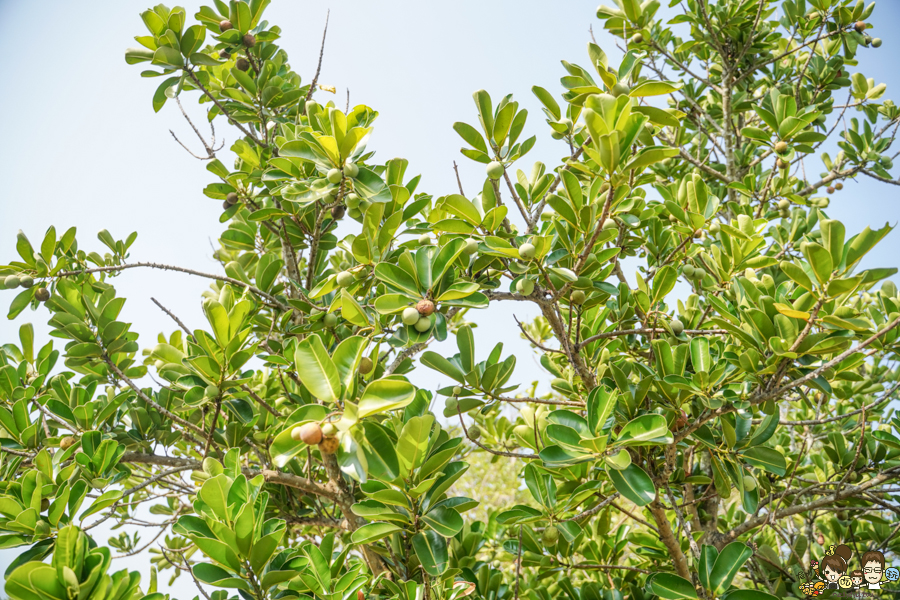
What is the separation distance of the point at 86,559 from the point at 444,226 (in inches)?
40.2

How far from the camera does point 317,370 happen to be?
0.96 m

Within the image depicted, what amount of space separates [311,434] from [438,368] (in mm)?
523

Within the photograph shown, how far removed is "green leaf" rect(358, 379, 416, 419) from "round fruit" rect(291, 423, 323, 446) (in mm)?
76

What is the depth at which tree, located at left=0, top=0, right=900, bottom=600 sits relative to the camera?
1.07m

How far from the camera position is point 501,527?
222 centimetres

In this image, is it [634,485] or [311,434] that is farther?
[634,485]

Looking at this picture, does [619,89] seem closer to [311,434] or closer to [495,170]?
[495,170]

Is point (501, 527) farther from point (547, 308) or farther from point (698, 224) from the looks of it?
point (698, 224)

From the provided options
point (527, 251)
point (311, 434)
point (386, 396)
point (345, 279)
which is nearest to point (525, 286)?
point (527, 251)

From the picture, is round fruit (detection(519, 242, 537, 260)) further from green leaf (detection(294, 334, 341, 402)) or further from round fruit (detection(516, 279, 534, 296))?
green leaf (detection(294, 334, 341, 402))

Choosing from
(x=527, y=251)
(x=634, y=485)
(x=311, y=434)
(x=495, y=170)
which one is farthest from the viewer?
(x=495, y=170)

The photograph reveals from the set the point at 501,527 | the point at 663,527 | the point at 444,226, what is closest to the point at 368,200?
the point at 444,226

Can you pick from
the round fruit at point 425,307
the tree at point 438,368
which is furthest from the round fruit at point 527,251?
the round fruit at point 425,307

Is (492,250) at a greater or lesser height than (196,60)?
lesser
